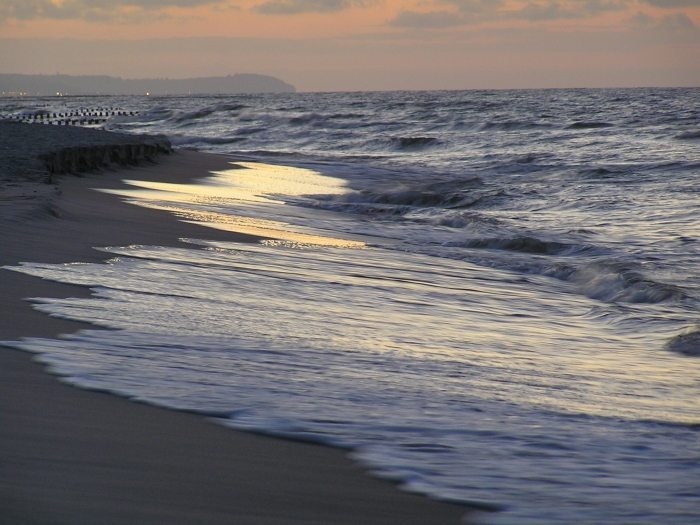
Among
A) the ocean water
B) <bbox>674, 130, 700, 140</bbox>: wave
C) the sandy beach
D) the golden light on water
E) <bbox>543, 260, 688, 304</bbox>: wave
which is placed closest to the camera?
the sandy beach

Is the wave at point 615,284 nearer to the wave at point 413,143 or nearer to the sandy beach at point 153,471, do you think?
the sandy beach at point 153,471

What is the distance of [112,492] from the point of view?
2490mm

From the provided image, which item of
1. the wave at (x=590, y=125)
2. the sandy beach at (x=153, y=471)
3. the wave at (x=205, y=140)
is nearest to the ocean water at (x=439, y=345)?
the sandy beach at (x=153, y=471)

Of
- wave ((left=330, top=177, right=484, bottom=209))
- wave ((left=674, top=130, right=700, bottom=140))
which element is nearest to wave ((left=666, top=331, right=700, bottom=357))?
wave ((left=330, top=177, right=484, bottom=209))

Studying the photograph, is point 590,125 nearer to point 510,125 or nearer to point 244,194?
point 510,125

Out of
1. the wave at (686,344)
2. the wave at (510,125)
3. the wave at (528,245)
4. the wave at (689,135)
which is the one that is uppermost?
the wave at (510,125)

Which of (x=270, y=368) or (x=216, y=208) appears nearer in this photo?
(x=270, y=368)

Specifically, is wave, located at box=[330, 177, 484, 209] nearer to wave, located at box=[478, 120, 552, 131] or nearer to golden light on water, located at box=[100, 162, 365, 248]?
golden light on water, located at box=[100, 162, 365, 248]

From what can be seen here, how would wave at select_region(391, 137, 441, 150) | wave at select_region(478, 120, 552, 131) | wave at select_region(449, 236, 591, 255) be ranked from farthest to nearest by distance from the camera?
wave at select_region(478, 120, 552, 131)
wave at select_region(391, 137, 441, 150)
wave at select_region(449, 236, 591, 255)

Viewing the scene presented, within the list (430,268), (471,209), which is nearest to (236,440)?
(430,268)

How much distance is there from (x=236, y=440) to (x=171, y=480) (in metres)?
0.45

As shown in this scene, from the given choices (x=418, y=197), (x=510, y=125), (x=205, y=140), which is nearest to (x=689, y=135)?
(x=510, y=125)

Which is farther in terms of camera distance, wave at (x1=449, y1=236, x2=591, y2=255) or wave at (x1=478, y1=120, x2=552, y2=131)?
wave at (x1=478, y1=120, x2=552, y2=131)

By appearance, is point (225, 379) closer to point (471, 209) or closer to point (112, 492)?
point (112, 492)
